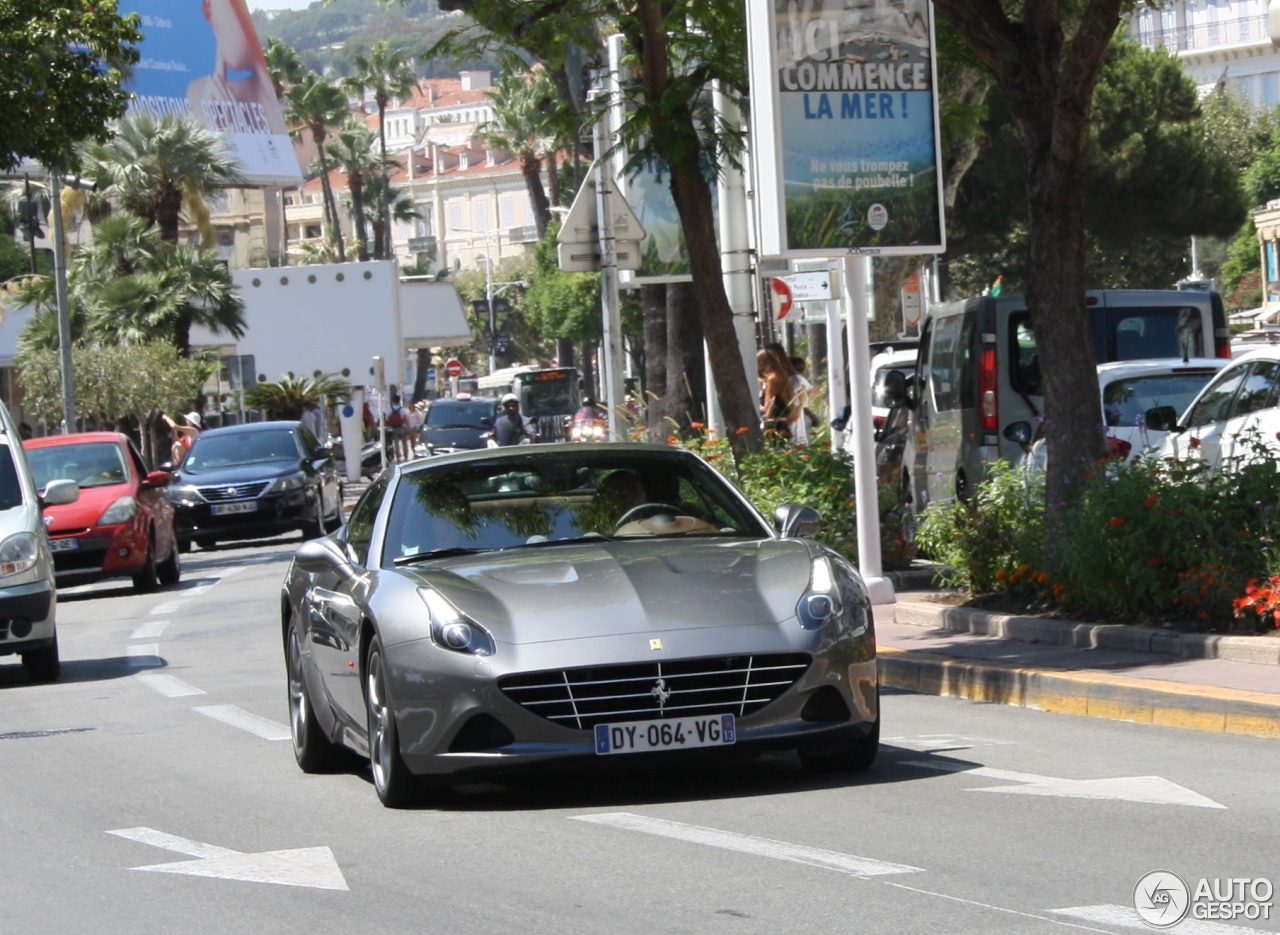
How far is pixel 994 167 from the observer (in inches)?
1957

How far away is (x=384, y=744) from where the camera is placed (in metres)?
8.25

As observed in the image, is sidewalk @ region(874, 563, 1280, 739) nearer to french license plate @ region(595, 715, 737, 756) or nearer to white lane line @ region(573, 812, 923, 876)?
french license plate @ region(595, 715, 737, 756)

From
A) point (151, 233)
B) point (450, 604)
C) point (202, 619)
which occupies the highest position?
point (151, 233)

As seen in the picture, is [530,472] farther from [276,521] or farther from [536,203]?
[536,203]

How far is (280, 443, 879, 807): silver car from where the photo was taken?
307 inches

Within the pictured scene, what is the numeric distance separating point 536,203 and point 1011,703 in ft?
245

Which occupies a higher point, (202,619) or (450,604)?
(450,604)

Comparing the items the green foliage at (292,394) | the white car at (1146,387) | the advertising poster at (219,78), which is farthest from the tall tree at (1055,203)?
the advertising poster at (219,78)

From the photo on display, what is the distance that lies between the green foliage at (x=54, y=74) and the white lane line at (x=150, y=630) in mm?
7746

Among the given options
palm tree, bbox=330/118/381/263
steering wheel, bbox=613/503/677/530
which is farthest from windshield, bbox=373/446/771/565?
palm tree, bbox=330/118/381/263

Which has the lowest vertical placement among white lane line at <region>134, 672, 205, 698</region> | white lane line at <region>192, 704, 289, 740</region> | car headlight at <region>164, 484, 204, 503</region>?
white lane line at <region>134, 672, 205, 698</region>

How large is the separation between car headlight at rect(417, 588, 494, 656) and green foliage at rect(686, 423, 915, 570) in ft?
28.1

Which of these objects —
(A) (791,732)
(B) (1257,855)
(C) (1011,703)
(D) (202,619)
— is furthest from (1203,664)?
(D) (202,619)

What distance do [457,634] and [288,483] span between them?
22.2m
